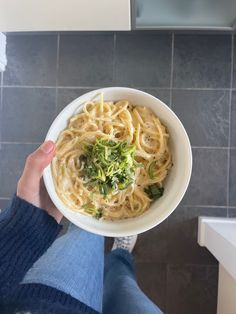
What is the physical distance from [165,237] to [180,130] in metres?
0.81

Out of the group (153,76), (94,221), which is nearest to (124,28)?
(153,76)

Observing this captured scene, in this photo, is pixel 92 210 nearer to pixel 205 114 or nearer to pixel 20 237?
pixel 20 237

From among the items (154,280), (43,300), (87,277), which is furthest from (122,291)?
(154,280)

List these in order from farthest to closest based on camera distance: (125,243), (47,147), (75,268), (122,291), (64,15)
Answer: (125,243) < (64,15) < (122,291) < (75,268) < (47,147)

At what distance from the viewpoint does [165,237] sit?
4.55 feet

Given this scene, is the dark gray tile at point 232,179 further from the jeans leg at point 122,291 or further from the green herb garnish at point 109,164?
the green herb garnish at point 109,164

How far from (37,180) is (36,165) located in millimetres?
47

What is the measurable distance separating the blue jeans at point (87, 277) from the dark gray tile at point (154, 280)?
0.34 meters

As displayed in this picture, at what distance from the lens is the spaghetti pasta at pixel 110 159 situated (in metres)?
0.69

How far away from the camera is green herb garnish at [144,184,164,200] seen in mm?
711

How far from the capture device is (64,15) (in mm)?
1071

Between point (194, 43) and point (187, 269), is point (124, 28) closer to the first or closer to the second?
point (194, 43)

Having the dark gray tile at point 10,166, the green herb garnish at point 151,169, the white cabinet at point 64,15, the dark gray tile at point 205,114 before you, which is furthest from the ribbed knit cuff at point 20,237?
the dark gray tile at point 205,114

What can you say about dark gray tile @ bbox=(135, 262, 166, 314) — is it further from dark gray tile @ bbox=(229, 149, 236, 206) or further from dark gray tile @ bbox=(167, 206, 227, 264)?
dark gray tile @ bbox=(229, 149, 236, 206)
